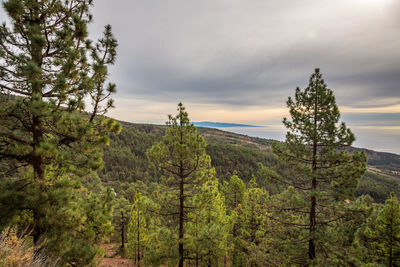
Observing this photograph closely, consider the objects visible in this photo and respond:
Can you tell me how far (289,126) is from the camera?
8555 mm

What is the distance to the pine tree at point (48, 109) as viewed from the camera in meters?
4.69

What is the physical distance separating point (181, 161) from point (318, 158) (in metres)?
6.10

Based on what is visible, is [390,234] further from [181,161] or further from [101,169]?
[101,169]

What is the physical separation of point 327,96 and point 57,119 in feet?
32.3

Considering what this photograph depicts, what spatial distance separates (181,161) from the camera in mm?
8742

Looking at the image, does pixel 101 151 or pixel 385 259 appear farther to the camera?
pixel 385 259

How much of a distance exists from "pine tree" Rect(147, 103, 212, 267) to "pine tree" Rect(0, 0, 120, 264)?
3469 mm

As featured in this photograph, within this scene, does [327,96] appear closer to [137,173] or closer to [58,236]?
[58,236]

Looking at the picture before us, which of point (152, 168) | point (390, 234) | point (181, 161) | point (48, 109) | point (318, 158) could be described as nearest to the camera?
point (48, 109)

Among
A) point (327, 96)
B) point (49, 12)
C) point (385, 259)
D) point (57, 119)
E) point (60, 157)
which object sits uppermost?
point (49, 12)

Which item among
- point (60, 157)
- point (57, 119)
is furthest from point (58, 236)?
point (57, 119)

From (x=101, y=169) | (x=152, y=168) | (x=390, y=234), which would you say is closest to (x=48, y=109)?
(x=101, y=169)

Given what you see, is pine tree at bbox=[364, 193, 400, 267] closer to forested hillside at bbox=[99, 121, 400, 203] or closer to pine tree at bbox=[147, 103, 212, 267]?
pine tree at bbox=[147, 103, 212, 267]

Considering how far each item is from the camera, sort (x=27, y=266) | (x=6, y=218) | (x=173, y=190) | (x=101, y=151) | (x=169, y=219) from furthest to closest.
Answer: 1. (x=169, y=219)
2. (x=173, y=190)
3. (x=101, y=151)
4. (x=6, y=218)
5. (x=27, y=266)
